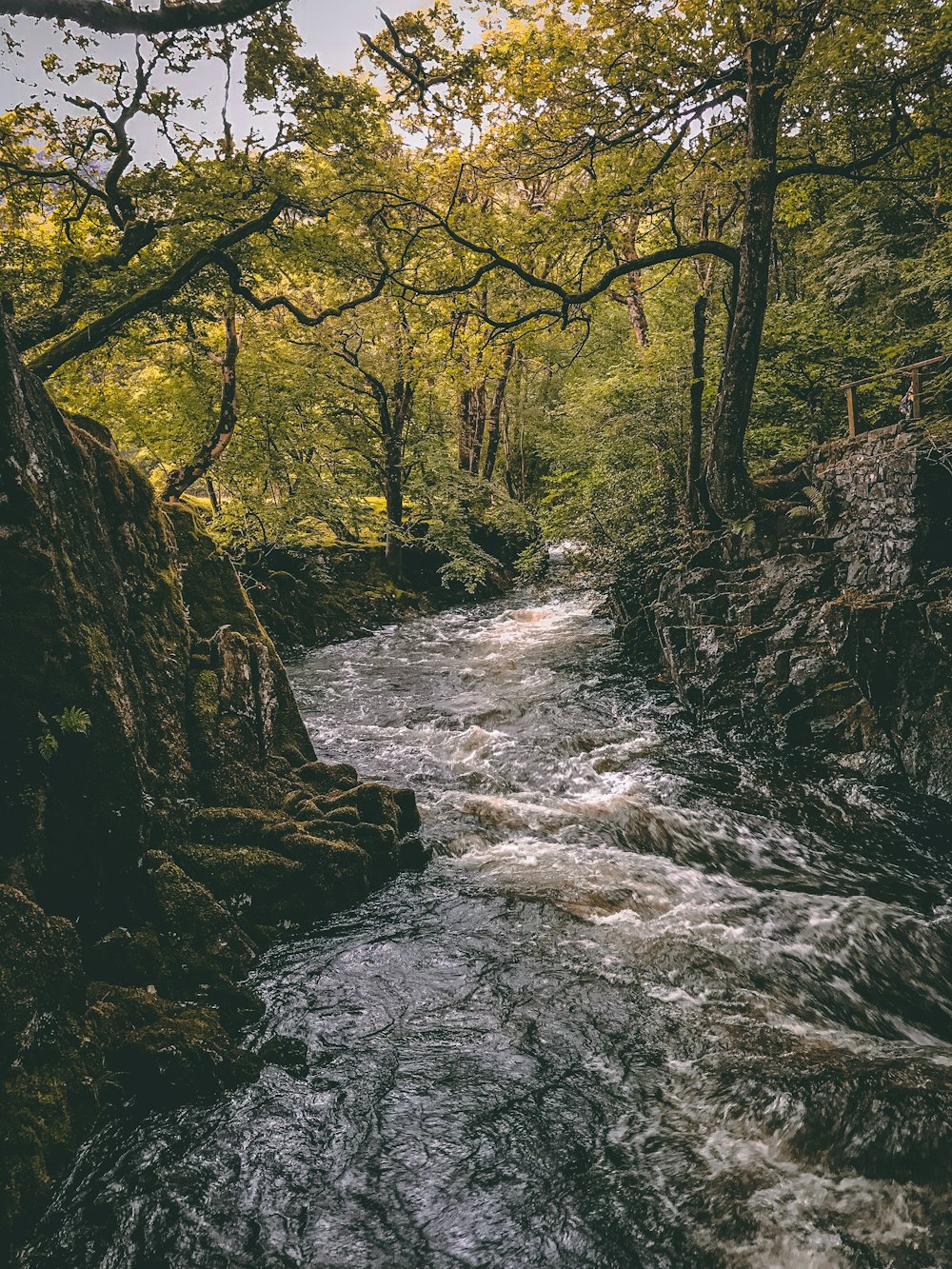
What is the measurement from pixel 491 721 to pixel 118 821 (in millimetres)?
7568

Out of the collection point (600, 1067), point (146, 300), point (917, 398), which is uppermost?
point (146, 300)

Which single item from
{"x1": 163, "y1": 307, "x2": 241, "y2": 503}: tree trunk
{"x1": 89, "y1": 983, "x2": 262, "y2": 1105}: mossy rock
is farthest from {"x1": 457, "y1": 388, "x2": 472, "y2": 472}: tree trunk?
{"x1": 89, "y1": 983, "x2": 262, "y2": 1105}: mossy rock

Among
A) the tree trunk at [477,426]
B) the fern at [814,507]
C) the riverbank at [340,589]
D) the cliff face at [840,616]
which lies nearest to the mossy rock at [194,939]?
the cliff face at [840,616]

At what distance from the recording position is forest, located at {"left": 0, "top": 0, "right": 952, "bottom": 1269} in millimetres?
3584

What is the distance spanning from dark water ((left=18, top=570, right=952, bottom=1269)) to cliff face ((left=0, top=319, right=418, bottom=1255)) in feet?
1.36

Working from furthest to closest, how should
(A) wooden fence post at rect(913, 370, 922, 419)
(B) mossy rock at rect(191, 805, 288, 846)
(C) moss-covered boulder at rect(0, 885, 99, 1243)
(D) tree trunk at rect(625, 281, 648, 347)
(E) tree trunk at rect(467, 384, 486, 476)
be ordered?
(E) tree trunk at rect(467, 384, 486, 476) < (D) tree trunk at rect(625, 281, 648, 347) < (A) wooden fence post at rect(913, 370, 922, 419) < (B) mossy rock at rect(191, 805, 288, 846) < (C) moss-covered boulder at rect(0, 885, 99, 1243)

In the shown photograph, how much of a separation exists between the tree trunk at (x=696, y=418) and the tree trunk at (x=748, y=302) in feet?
2.54

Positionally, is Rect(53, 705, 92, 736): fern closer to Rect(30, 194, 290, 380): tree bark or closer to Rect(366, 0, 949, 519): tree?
Rect(30, 194, 290, 380): tree bark

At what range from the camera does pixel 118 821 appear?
4.97m

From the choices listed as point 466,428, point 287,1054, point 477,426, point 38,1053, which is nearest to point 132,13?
point 38,1053

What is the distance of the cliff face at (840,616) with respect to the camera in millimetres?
7984

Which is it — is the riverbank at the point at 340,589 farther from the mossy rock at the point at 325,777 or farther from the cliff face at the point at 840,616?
the cliff face at the point at 840,616

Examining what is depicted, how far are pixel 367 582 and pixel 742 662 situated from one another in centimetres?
1390

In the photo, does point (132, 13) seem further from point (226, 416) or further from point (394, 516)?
point (394, 516)
